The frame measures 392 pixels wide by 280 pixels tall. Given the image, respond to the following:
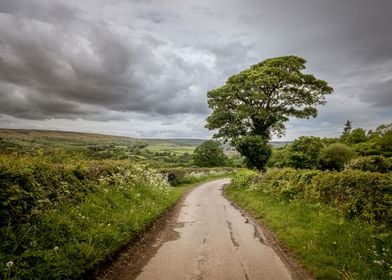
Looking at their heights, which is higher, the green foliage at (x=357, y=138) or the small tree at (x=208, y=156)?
the green foliage at (x=357, y=138)

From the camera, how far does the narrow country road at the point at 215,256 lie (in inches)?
255

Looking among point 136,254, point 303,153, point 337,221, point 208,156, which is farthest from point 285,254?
point 208,156

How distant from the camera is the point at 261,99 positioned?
3456 cm

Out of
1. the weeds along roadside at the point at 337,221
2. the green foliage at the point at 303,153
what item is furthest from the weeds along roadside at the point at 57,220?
the green foliage at the point at 303,153

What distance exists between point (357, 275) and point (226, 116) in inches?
1261

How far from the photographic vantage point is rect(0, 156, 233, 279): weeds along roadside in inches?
211

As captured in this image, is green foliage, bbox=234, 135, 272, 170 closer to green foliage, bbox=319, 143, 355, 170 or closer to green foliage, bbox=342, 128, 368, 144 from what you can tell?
green foliage, bbox=319, 143, 355, 170

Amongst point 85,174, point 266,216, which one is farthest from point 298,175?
point 85,174

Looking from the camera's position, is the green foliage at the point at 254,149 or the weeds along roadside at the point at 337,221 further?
the green foliage at the point at 254,149

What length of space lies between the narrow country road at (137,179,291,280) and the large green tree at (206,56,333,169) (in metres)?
24.0

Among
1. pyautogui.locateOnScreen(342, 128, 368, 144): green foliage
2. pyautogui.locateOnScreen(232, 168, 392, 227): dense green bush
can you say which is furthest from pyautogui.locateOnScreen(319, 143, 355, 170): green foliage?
pyautogui.locateOnScreen(342, 128, 368, 144): green foliage

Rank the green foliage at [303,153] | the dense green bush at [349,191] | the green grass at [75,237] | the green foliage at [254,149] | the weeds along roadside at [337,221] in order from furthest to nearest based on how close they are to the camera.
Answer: the green foliage at [254,149], the green foliage at [303,153], the dense green bush at [349,191], the weeds along roadside at [337,221], the green grass at [75,237]

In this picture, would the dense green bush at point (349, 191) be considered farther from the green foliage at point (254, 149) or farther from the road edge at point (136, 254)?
the green foliage at point (254, 149)

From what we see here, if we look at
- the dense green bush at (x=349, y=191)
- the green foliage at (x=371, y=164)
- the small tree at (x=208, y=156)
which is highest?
the green foliage at (x=371, y=164)
